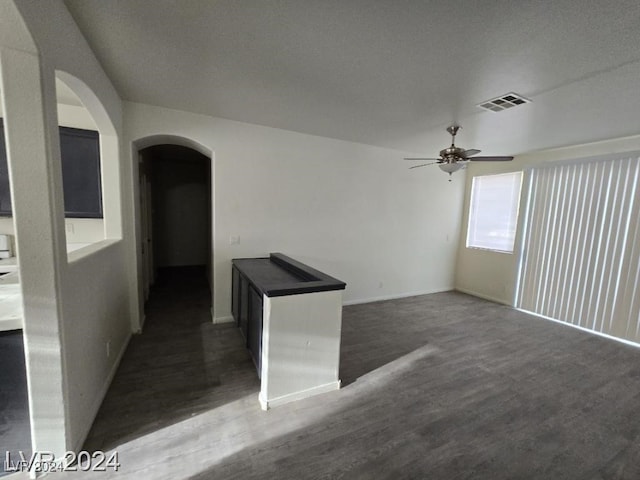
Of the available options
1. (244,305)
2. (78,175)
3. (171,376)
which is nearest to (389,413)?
(244,305)

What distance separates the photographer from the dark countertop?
2.11 metres

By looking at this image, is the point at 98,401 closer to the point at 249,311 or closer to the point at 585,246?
the point at 249,311

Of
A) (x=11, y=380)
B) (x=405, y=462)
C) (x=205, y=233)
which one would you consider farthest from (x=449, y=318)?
(x=205, y=233)

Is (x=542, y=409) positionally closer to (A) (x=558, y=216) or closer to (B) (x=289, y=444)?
(B) (x=289, y=444)

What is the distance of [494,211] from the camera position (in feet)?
16.8

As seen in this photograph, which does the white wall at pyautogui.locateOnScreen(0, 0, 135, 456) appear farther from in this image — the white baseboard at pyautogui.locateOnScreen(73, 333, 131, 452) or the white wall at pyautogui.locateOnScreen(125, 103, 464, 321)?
the white wall at pyautogui.locateOnScreen(125, 103, 464, 321)

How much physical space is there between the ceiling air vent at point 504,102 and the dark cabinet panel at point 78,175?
405cm

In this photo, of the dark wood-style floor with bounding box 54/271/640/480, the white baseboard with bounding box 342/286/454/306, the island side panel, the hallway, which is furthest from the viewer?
the white baseboard with bounding box 342/286/454/306

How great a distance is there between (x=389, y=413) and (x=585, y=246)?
4.13 meters

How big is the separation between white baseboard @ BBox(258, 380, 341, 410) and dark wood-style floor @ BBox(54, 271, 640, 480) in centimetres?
5

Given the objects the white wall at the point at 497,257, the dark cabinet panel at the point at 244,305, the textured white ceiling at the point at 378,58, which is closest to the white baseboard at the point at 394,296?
the white wall at the point at 497,257

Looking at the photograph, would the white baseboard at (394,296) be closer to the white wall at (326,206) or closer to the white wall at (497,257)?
the white wall at (326,206)

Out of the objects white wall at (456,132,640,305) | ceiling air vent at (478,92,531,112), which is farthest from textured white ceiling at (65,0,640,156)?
white wall at (456,132,640,305)

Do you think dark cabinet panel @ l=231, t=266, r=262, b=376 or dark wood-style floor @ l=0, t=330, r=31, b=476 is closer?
dark wood-style floor @ l=0, t=330, r=31, b=476
